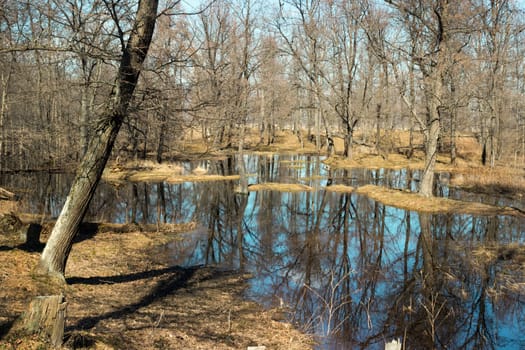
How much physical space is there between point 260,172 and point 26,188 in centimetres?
1582

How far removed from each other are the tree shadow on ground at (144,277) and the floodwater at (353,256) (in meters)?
0.97

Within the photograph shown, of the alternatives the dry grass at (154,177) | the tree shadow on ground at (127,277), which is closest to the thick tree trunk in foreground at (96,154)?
the tree shadow on ground at (127,277)

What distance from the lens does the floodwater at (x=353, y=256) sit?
761 centimetres

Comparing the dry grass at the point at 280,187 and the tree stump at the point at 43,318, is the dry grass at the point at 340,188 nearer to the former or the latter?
the dry grass at the point at 280,187

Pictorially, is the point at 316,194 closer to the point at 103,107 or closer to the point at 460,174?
the point at 460,174

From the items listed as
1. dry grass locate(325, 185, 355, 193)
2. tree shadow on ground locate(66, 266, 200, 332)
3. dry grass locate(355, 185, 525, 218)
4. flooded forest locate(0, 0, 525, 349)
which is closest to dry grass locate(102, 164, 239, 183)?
flooded forest locate(0, 0, 525, 349)

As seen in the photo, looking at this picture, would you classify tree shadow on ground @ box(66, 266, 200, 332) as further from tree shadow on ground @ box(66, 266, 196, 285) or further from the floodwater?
the floodwater

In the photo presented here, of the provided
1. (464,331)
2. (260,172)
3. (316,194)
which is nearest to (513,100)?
(260,172)

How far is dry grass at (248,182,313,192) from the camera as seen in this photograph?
2359cm

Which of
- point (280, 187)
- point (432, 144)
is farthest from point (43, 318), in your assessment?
point (280, 187)

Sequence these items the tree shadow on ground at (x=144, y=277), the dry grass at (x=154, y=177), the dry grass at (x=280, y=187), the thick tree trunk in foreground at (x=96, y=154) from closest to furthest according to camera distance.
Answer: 1. the tree shadow on ground at (x=144, y=277)
2. the thick tree trunk in foreground at (x=96, y=154)
3. the dry grass at (x=280, y=187)
4. the dry grass at (x=154, y=177)

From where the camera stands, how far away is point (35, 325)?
164 inches

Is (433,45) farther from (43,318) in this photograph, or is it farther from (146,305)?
(43,318)

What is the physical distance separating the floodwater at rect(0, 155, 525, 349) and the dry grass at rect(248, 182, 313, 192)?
3.00 ft
